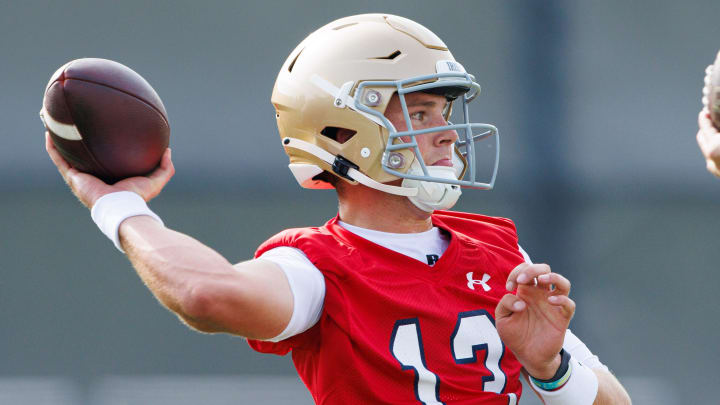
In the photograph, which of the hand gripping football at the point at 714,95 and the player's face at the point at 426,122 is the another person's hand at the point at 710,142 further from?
the player's face at the point at 426,122

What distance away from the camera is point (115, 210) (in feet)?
5.62

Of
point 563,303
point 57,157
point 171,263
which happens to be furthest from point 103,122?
point 563,303

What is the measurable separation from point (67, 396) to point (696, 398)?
3077mm

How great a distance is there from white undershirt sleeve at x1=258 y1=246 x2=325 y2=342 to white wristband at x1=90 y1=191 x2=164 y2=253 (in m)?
0.28

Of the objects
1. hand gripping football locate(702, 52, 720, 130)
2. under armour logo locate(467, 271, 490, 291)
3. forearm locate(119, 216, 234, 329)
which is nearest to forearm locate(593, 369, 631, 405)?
under armour logo locate(467, 271, 490, 291)

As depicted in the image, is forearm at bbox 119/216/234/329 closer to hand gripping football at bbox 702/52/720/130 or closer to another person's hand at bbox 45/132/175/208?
another person's hand at bbox 45/132/175/208

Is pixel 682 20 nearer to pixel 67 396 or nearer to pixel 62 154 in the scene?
pixel 67 396

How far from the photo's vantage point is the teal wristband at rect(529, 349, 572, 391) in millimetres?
1978

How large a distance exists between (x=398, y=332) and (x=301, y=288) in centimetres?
25

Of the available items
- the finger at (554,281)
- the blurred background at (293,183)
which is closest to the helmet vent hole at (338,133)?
the finger at (554,281)

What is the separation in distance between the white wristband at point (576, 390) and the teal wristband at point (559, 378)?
0.01m

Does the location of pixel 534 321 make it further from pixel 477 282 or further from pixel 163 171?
pixel 163 171

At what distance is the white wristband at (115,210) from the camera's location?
1.69m

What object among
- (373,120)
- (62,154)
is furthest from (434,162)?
(62,154)
